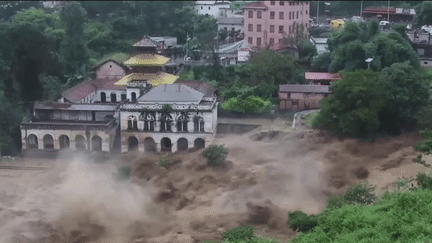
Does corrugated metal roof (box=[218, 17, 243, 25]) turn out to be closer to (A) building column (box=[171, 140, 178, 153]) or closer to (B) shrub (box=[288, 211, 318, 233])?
(A) building column (box=[171, 140, 178, 153])

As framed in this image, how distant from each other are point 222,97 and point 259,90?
8.03 feet

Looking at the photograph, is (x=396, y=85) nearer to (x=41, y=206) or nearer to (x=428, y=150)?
(x=428, y=150)

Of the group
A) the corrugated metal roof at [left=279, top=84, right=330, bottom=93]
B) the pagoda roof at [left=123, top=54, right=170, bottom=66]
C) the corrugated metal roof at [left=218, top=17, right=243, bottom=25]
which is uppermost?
the corrugated metal roof at [left=218, top=17, right=243, bottom=25]

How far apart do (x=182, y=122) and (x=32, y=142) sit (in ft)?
27.6

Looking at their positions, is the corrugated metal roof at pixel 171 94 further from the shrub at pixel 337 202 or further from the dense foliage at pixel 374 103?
the shrub at pixel 337 202

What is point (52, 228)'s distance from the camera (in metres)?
25.5

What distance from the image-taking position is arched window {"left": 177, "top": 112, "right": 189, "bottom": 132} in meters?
33.7

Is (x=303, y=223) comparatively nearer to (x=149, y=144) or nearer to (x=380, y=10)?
(x=149, y=144)

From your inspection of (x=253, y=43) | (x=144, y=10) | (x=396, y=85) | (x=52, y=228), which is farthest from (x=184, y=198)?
(x=144, y=10)

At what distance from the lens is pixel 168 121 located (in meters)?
33.8

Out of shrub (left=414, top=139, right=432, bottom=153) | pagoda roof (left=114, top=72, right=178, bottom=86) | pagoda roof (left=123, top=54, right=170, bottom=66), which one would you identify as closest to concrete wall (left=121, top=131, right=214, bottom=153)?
pagoda roof (left=114, top=72, right=178, bottom=86)

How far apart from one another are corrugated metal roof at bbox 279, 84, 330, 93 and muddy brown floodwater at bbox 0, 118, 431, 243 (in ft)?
13.1

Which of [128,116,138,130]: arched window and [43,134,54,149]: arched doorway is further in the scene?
[43,134,54,149]: arched doorway

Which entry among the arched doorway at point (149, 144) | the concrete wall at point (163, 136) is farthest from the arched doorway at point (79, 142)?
the arched doorway at point (149, 144)
